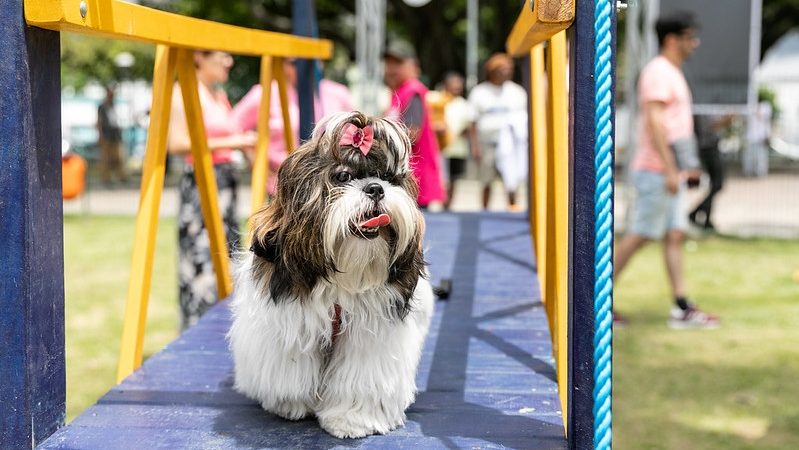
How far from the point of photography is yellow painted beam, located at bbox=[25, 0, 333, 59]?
7.98 feet

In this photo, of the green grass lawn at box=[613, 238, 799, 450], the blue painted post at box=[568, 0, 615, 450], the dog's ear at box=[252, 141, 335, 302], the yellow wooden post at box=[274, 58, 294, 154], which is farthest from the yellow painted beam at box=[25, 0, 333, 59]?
the green grass lawn at box=[613, 238, 799, 450]

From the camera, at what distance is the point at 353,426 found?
276cm

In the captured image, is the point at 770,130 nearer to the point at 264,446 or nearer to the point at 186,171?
the point at 186,171

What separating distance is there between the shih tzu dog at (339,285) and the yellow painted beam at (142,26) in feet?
2.19

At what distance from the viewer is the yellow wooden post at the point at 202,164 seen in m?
3.95

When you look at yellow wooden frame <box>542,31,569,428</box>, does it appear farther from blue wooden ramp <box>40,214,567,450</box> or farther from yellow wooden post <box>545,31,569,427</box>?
blue wooden ramp <box>40,214,567,450</box>

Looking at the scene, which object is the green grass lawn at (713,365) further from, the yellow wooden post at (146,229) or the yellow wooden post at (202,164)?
the yellow wooden post at (146,229)

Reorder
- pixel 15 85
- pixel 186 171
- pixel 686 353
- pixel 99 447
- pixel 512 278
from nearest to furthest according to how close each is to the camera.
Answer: pixel 15 85 < pixel 99 447 < pixel 512 278 < pixel 186 171 < pixel 686 353

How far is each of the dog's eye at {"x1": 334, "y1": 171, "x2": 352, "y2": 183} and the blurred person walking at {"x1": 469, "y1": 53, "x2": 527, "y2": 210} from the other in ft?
25.5

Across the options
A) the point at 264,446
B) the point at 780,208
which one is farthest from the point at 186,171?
the point at 780,208

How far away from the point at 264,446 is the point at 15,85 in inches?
48.8

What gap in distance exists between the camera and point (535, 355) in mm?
3594

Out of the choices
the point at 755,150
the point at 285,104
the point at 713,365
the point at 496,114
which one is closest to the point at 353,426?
the point at 285,104

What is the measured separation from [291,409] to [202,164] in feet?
5.77
